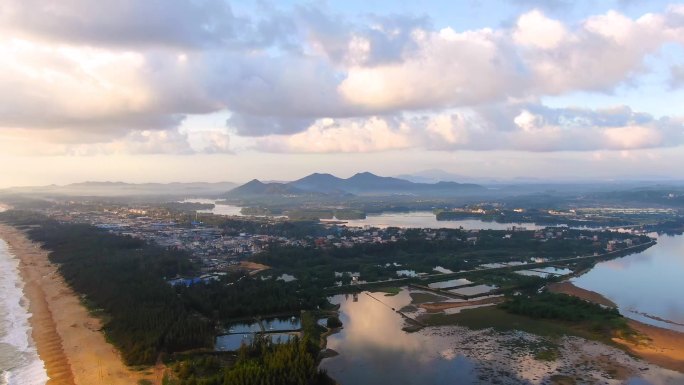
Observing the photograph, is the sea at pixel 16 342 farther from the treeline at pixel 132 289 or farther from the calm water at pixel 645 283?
the calm water at pixel 645 283

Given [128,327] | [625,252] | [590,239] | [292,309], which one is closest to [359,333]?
[292,309]

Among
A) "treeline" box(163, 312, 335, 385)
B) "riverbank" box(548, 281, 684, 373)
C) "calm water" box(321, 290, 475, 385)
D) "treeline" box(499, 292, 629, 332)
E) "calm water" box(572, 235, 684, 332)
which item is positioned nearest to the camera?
"treeline" box(163, 312, 335, 385)

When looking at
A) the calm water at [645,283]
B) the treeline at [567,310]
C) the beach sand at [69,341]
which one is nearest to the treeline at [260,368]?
the beach sand at [69,341]

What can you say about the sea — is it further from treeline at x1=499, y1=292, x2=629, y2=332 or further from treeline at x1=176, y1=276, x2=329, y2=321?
treeline at x1=499, y1=292, x2=629, y2=332

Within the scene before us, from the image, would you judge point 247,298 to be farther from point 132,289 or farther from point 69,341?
point 69,341

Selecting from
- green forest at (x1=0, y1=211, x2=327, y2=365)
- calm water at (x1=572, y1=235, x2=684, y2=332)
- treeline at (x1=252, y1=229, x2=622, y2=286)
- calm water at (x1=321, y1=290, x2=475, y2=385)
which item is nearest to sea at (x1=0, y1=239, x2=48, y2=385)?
green forest at (x1=0, y1=211, x2=327, y2=365)

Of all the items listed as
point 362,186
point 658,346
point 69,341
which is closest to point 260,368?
point 69,341
